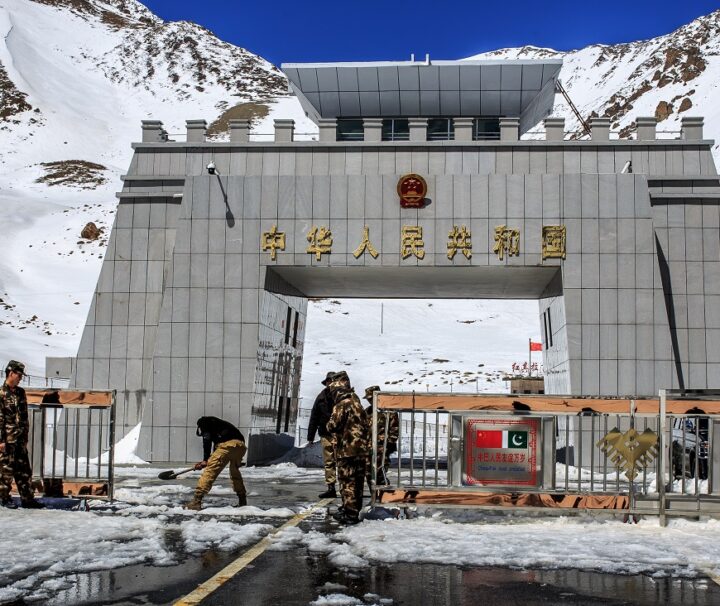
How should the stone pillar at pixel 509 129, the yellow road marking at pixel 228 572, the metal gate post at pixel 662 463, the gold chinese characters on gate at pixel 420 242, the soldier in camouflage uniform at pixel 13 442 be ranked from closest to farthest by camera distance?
the yellow road marking at pixel 228 572 → the metal gate post at pixel 662 463 → the soldier in camouflage uniform at pixel 13 442 → the gold chinese characters on gate at pixel 420 242 → the stone pillar at pixel 509 129

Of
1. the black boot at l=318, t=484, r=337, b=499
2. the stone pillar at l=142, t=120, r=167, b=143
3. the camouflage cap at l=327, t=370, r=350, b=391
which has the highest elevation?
the stone pillar at l=142, t=120, r=167, b=143

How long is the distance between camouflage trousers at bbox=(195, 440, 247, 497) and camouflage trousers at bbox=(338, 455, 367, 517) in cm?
161

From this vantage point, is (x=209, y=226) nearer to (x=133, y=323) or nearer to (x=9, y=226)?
(x=133, y=323)

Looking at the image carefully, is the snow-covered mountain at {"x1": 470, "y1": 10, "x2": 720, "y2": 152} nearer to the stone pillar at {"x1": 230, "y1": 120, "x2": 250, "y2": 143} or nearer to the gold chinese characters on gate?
the gold chinese characters on gate

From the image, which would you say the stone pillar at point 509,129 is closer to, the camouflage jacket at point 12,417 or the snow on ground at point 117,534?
the snow on ground at point 117,534

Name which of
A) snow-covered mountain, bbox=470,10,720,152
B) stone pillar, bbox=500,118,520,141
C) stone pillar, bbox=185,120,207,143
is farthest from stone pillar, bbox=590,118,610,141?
snow-covered mountain, bbox=470,10,720,152

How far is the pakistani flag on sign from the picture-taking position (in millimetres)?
11406

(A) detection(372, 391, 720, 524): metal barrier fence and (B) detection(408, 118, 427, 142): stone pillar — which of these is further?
(B) detection(408, 118, 427, 142): stone pillar

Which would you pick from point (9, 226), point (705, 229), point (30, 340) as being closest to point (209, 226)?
point (705, 229)

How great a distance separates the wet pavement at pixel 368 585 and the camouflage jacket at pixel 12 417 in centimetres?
402

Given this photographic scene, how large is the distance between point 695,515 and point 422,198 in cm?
1177

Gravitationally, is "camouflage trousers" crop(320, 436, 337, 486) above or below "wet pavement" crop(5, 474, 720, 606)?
above

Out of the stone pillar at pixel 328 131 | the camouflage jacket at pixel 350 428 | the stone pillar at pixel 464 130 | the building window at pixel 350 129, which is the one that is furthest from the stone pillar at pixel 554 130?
the camouflage jacket at pixel 350 428

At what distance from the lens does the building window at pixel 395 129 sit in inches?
1101
